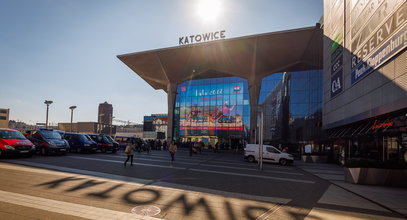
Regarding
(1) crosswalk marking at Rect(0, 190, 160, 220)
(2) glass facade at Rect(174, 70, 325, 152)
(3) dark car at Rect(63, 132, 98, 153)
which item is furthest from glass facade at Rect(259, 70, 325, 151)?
(1) crosswalk marking at Rect(0, 190, 160, 220)

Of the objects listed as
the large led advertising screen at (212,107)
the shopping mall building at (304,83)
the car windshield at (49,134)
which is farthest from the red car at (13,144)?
the large led advertising screen at (212,107)

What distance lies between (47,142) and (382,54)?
21557 mm

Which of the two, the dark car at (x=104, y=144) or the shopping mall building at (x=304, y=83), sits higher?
the shopping mall building at (x=304, y=83)

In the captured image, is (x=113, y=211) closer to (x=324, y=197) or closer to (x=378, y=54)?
(x=324, y=197)

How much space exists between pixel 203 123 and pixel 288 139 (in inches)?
618

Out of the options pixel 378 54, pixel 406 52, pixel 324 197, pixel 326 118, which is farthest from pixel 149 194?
pixel 326 118

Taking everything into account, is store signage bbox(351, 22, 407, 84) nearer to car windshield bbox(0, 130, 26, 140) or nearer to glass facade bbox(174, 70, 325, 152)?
car windshield bbox(0, 130, 26, 140)

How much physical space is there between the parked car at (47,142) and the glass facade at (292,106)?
3045cm

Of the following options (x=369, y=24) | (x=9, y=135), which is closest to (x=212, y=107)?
(x=369, y=24)

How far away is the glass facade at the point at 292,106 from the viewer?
36.7 metres

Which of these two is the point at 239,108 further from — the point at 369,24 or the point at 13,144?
the point at 13,144

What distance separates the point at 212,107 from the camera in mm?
44156

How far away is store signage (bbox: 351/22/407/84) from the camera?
10.5 metres

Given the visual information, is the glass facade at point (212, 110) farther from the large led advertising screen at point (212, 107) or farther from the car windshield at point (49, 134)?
the car windshield at point (49, 134)
